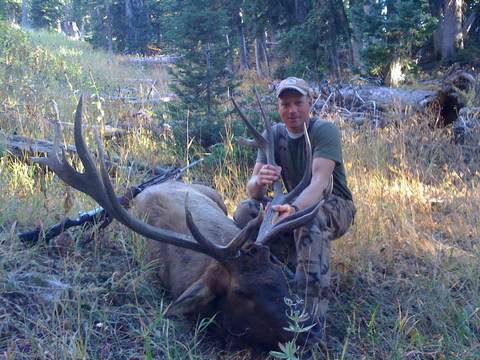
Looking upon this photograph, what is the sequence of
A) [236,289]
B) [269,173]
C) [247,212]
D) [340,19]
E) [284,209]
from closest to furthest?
[236,289] → [284,209] → [269,173] → [247,212] → [340,19]

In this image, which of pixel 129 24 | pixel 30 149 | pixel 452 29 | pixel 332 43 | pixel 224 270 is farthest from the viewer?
pixel 129 24

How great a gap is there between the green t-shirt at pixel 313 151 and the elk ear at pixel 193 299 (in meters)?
1.38

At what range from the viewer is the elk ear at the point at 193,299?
11.5 ft

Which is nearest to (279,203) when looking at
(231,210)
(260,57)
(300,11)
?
(231,210)

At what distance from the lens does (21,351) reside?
3.16m

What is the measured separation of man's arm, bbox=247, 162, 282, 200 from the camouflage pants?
1.38ft

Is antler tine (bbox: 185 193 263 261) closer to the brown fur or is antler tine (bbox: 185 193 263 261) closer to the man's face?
the brown fur

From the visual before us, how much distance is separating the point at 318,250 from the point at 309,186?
0.47 meters

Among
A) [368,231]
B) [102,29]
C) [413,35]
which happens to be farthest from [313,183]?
[102,29]

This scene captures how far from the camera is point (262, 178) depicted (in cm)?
441

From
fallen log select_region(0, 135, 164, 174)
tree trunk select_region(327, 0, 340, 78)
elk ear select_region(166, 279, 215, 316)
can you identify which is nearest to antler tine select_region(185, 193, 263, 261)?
elk ear select_region(166, 279, 215, 316)

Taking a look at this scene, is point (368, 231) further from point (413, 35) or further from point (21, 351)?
point (413, 35)

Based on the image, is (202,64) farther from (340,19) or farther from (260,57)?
(260,57)

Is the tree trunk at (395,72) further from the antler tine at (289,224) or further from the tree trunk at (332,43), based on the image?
the antler tine at (289,224)
